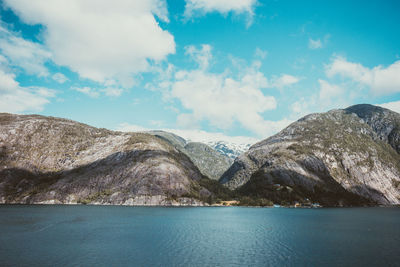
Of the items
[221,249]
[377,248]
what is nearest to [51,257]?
[221,249]

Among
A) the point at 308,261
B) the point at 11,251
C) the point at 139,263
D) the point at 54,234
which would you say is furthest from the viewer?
the point at 54,234

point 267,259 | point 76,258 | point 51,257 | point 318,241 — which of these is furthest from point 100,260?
point 318,241

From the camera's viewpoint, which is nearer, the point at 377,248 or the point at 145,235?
the point at 377,248

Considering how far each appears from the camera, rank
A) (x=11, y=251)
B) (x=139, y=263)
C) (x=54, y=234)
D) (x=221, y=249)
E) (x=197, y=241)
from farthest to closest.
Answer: (x=54, y=234) → (x=197, y=241) → (x=221, y=249) → (x=11, y=251) → (x=139, y=263)

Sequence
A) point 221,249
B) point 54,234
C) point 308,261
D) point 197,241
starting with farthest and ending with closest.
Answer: point 54,234
point 197,241
point 221,249
point 308,261

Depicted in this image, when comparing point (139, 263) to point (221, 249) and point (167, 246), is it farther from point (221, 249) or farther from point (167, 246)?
point (221, 249)

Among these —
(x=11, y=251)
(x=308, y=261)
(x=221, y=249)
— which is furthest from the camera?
(x=221, y=249)

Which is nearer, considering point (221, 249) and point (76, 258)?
point (76, 258)

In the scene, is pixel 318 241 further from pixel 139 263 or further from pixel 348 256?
pixel 139 263
